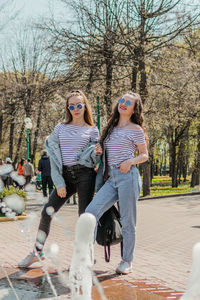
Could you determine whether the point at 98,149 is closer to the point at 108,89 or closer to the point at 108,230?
the point at 108,230

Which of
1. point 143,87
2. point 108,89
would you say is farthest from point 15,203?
point 143,87

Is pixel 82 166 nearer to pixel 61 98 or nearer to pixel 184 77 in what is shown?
pixel 61 98

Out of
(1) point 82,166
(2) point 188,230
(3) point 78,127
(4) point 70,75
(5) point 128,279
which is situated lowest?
(2) point 188,230

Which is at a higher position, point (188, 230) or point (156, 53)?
point (156, 53)

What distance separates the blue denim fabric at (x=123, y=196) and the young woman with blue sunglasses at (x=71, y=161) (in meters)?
0.22

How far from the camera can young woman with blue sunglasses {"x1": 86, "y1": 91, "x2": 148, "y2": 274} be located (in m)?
3.93

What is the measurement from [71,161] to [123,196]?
Answer: 62 centimetres

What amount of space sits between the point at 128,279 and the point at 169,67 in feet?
43.3

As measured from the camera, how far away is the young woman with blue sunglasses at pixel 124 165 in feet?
12.9

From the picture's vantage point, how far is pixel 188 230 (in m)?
7.53

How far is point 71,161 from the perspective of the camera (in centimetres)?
409

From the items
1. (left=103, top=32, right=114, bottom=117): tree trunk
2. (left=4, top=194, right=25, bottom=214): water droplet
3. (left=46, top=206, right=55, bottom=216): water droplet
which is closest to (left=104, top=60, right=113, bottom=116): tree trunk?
(left=103, top=32, right=114, bottom=117): tree trunk

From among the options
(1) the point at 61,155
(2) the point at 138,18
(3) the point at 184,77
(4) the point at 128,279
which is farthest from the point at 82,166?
(3) the point at 184,77

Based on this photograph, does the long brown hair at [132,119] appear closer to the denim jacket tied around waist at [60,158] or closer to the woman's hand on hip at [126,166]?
the denim jacket tied around waist at [60,158]
